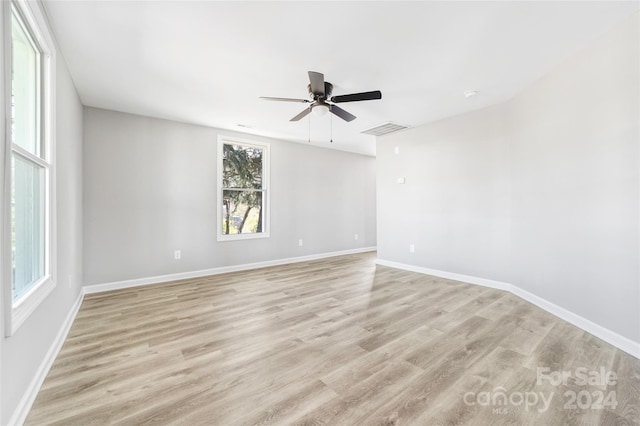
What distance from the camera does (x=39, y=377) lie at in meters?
1.70

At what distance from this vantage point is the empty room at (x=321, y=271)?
1.59 meters

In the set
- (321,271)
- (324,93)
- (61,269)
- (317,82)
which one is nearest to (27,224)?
(61,269)

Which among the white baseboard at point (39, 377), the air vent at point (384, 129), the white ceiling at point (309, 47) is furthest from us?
the air vent at point (384, 129)

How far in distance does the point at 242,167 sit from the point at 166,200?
4.65 feet

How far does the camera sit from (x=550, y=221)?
2943 millimetres

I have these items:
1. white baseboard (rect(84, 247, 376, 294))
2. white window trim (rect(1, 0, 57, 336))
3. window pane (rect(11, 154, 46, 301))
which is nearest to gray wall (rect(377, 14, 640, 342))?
white baseboard (rect(84, 247, 376, 294))

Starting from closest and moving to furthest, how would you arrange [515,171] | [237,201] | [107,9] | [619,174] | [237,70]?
[107,9] → [619,174] → [237,70] → [515,171] → [237,201]

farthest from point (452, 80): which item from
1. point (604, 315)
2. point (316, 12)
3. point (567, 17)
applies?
point (604, 315)

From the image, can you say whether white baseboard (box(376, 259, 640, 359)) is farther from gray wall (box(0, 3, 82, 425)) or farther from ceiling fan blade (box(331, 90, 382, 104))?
gray wall (box(0, 3, 82, 425))

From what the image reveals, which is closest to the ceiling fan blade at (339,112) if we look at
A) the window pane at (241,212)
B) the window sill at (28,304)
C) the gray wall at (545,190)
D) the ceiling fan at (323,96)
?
the ceiling fan at (323,96)

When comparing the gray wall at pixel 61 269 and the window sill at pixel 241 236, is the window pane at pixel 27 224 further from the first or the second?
the window sill at pixel 241 236

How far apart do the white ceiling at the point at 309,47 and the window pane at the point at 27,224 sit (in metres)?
1.21

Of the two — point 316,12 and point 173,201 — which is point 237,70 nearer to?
point 316,12

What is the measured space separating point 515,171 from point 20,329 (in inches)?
190
